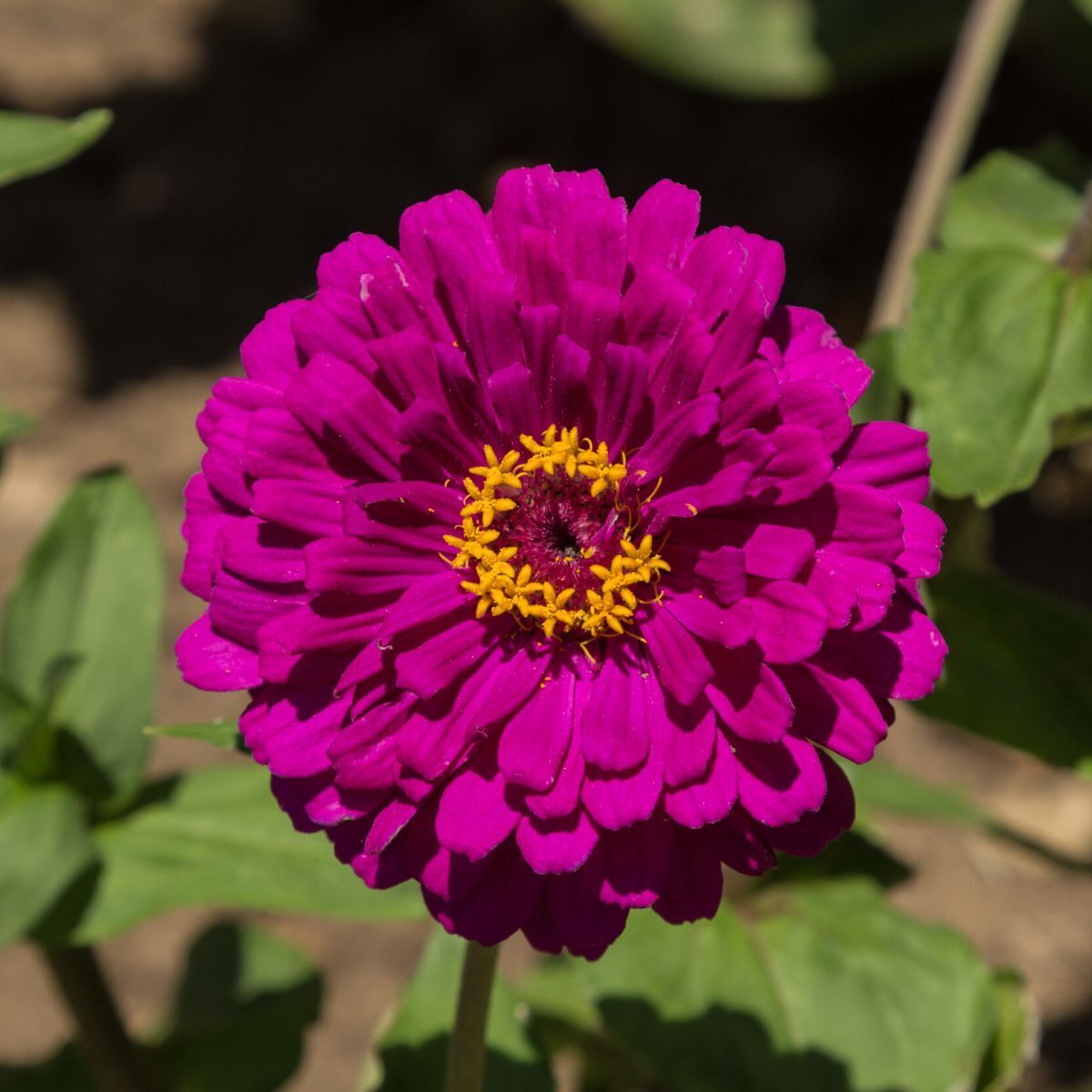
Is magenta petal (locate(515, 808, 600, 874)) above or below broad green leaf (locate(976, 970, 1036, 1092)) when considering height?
above

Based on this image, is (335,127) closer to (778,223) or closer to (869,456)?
(778,223)

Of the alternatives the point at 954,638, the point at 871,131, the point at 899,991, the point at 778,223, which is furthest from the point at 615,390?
the point at 871,131

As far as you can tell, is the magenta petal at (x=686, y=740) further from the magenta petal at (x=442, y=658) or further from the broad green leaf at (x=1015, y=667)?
the broad green leaf at (x=1015, y=667)

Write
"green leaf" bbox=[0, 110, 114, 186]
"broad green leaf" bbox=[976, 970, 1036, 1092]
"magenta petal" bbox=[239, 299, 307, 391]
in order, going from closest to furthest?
"magenta petal" bbox=[239, 299, 307, 391]
"green leaf" bbox=[0, 110, 114, 186]
"broad green leaf" bbox=[976, 970, 1036, 1092]

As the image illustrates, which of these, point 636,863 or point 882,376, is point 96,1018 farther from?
point 882,376

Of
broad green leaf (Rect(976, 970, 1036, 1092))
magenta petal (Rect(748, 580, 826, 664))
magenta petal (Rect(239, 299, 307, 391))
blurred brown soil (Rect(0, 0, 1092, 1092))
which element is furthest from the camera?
blurred brown soil (Rect(0, 0, 1092, 1092))

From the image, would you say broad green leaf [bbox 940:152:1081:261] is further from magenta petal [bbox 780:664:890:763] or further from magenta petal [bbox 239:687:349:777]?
magenta petal [bbox 239:687:349:777]

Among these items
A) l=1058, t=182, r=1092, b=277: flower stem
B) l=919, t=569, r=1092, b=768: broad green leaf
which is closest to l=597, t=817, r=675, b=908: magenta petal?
l=919, t=569, r=1092, b=768: broad green leaf
